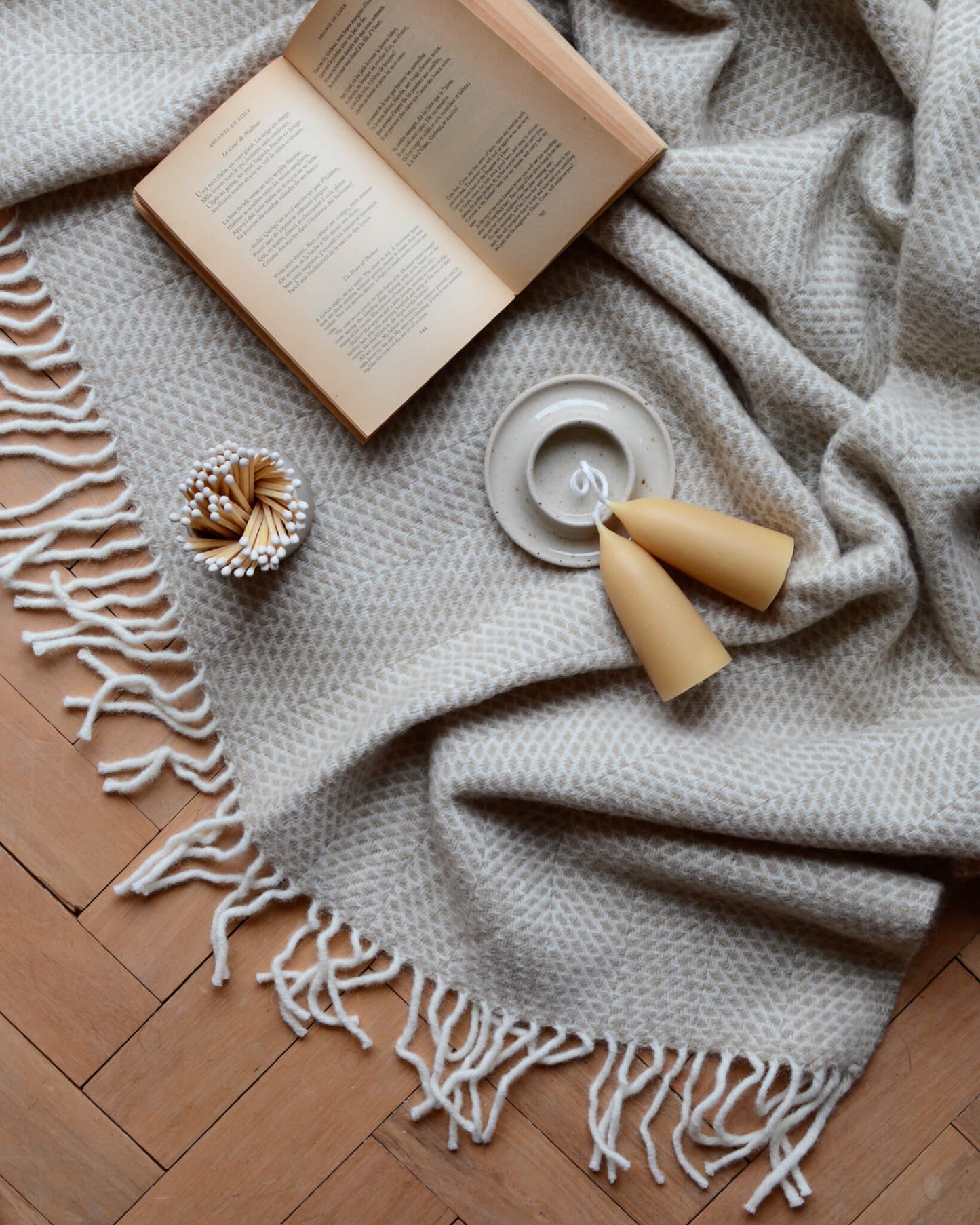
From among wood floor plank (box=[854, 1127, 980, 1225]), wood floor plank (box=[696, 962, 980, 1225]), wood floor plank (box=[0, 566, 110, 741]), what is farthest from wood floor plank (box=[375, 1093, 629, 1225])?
wood floor plank (box=[0, 566, 110, 741])

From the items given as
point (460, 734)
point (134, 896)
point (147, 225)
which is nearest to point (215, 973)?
point (134, 896)

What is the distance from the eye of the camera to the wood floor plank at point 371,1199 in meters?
0.88

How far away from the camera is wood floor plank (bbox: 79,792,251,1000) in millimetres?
891

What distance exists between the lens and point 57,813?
892mm

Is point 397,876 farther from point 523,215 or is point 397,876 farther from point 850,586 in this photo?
point 523,215

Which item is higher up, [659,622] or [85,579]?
[85,579]

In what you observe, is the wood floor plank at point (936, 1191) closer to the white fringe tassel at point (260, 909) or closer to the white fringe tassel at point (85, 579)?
the white fringe tassel at point (260, 909)

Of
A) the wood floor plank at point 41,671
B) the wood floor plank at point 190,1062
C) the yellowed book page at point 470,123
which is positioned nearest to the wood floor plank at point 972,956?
the wood floor plank at point 190,1062

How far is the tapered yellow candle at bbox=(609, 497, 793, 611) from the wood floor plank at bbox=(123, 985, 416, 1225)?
1.69 feet

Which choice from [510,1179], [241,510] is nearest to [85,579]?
[241,510]

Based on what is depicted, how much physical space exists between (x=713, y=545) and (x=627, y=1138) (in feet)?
1.75

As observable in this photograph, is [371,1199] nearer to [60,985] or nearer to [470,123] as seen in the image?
[60,985]

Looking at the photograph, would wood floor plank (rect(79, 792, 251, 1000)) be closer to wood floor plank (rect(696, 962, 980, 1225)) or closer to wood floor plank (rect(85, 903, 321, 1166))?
wood floor plank (rect(85, 903, 321, 1166))

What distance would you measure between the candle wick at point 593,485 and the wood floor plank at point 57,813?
49 centimetres
